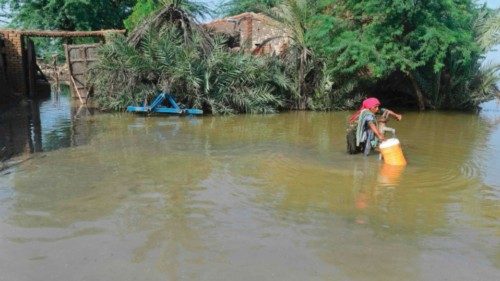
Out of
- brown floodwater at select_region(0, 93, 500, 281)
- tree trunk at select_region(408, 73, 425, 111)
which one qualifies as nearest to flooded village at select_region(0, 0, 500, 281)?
brown floodwater at select_region(0, 93, 500, 281)

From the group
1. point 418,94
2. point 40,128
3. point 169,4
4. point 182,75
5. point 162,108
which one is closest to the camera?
point 40,128

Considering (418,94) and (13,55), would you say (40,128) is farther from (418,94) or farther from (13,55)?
(418,94)

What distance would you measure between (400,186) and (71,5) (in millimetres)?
23730

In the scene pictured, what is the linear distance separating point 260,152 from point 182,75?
531cm

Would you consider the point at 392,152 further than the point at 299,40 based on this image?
No

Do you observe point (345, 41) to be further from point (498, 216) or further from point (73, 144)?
point (498, 216)

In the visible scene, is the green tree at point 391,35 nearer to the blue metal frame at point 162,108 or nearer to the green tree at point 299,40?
the green tree at point 299,40

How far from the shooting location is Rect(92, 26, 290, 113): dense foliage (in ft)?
46.0

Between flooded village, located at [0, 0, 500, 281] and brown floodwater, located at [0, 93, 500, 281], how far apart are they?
0.03 metres

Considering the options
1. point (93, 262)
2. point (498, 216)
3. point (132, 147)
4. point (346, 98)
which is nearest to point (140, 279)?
point (93, 262)

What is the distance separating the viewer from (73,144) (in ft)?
31.5

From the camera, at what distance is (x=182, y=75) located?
539 inches

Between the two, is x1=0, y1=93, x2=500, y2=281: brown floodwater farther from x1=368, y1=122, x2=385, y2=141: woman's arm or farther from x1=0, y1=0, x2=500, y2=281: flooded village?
x1=368, y1=122, x2=385, y2=141: woman's arm

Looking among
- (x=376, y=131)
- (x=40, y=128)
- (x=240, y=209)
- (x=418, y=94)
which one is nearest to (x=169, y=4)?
(x=40, y=128)
